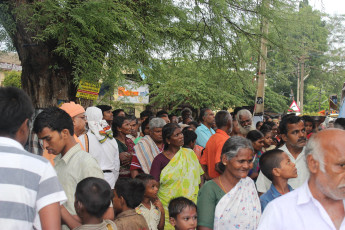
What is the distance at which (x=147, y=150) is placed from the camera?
5.16m

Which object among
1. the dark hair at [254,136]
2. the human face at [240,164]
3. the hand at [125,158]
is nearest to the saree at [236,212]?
the human face at [240,164]

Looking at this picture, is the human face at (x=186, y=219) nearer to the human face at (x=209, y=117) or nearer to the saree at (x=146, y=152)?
the saree at (x=146, y=152)

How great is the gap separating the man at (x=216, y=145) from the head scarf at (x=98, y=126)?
1.31 metres

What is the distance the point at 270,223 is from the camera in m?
1.98

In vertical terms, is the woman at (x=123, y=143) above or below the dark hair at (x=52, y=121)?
below

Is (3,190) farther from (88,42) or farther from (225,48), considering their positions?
(225,48)

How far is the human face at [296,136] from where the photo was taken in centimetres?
445

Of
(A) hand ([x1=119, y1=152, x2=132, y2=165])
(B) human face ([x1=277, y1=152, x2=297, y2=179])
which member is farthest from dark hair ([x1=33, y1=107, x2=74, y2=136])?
(A) hand ([x1=119, y1=152, x2=132, y2=165])

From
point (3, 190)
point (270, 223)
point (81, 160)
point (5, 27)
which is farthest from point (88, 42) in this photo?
point (270, 223)

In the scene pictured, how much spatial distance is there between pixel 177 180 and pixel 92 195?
1784 millimetres

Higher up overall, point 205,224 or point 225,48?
point 225,48

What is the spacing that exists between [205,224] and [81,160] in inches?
43.9

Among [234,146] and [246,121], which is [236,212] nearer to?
[234,146]

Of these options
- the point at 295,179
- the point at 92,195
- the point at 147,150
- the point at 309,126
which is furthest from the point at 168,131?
the point at 309,126
